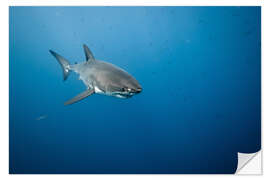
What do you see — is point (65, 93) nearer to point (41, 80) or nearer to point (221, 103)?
point (41, 80)

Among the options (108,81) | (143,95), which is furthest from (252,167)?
(143,95)

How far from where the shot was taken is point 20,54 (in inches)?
455

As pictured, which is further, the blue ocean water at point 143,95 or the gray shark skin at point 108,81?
the blue ocean water at point 143,95

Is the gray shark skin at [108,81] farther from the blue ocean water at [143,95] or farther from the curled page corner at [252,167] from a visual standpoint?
the blue ocean water at [143,95]

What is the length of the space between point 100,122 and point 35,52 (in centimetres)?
652

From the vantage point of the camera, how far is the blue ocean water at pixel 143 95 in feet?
32.5

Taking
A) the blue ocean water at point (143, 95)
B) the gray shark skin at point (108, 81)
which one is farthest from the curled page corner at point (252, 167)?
the blue ocean water at point (143, 95)

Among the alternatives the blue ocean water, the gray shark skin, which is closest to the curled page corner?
the gray shark skin

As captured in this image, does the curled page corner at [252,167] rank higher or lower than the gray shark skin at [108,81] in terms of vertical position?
lower

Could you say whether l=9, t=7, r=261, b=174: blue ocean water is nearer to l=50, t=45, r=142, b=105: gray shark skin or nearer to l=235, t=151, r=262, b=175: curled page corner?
l=50, t=45, r=142, b=105: gray shark skin

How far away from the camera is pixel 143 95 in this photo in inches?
474

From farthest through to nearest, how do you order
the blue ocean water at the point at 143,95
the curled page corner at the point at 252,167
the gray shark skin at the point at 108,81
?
the blue ocean water at the point at 143,95 → the curled page corner at the point at 252,167 → the gray shark skin at the point at 108,81

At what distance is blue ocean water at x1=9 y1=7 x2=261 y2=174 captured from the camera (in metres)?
9.91
